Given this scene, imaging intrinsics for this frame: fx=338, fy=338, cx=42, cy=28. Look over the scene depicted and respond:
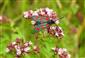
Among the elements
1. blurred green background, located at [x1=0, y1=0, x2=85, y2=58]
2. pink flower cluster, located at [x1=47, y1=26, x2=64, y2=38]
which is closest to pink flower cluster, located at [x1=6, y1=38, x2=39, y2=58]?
pink flower cluster, located at [x1=47, y1=26, x2=64, y2=38]

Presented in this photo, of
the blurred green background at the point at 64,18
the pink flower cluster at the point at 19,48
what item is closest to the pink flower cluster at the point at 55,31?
the pink flower cluster at the point at 19,48

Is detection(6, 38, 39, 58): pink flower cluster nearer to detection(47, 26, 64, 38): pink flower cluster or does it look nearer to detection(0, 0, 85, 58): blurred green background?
detection(47, 26, 64, 38): pink flower cluster

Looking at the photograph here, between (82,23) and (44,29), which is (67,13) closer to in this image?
(82,23)

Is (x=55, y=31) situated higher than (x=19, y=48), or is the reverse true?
(x=55, y=31)

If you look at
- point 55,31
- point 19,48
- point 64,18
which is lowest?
point 19,48

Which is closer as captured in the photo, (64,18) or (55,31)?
(55,31)

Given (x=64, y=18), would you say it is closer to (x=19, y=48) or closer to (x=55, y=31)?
(x=55, y=31)

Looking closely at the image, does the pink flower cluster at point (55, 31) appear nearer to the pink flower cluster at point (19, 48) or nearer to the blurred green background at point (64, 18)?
the pink flower cluster at point (19, 48)

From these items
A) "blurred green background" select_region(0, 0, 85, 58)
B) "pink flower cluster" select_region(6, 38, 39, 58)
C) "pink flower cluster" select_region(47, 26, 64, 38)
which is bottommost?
"pink flower cluster" select_region(6, 38, 39, 58)

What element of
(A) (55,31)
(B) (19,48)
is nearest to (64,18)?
(A) (55,31)

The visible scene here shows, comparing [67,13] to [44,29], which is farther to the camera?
[67,13]

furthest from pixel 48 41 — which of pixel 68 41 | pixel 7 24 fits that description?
pixel 68 41
